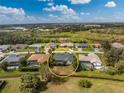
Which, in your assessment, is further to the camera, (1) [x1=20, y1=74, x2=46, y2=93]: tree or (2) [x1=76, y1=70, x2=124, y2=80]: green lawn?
(2) [x1=76, y1=70, x2=124, y2=80]: green lawn

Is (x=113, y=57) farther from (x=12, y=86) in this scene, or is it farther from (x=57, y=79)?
(x=12, y=86)

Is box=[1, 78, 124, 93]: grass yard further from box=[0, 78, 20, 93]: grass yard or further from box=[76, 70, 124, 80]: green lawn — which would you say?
box=[76, 70, 124, 80]: green lawn

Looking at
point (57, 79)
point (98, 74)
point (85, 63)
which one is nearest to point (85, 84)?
point (57, 79)

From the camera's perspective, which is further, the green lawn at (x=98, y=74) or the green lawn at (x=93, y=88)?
the green lawn at (x=98, y=74)

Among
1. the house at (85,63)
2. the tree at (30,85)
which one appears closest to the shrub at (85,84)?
the tree at (30,85)

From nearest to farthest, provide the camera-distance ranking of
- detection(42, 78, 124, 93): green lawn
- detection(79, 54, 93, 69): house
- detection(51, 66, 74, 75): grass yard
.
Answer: detection(42, 78, 124, 93): green lawn → detection(51, 66, 74, 75): grass yard → detection(79, 54, 93, 69): house

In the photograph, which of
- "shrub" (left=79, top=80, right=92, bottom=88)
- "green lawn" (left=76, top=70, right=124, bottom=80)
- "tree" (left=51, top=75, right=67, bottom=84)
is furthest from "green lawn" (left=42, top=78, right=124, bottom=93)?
"green lawn" (left=76, top=70, right=124, bottom=80)

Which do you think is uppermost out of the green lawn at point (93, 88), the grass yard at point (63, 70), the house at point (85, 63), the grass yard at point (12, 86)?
the grass yard at point (63, 70)

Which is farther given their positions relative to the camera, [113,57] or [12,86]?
[113,57]

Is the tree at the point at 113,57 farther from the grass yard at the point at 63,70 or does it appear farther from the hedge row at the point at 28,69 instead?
the hedge row at the point at 28,69
